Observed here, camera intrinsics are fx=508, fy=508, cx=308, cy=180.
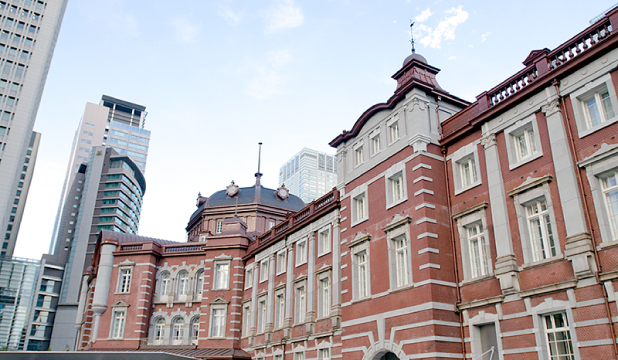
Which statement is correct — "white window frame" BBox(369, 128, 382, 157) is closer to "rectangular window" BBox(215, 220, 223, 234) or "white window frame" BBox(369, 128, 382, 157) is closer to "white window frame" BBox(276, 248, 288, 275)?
"white window frame" BBox(276, 248, 288, 275)

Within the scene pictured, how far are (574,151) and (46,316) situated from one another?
4314 inches

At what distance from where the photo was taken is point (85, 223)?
→ 339 ft

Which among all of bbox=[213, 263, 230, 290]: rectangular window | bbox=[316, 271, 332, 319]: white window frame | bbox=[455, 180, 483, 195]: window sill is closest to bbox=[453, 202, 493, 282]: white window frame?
bbox=[455, 180, 483, 195]: window sill

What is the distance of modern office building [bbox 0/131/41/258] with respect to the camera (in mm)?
125375

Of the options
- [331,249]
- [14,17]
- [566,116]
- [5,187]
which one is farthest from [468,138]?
[14,17]

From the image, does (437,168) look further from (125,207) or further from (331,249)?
(125,207)

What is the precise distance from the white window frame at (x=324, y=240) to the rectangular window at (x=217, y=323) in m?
13.1

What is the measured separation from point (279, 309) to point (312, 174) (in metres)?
147

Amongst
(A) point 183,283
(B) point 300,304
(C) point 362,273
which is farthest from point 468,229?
(A) point 183,283

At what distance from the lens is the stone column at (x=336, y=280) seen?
87.1 ft

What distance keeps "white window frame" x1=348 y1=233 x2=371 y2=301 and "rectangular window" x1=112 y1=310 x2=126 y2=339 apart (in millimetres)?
23825

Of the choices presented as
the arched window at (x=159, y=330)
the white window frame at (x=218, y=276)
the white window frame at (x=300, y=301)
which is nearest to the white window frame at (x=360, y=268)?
the white window frame at (x=300, y=301)

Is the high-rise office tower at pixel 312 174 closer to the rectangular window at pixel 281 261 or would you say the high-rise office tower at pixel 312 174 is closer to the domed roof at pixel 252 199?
the domed roof at pixel 252 199

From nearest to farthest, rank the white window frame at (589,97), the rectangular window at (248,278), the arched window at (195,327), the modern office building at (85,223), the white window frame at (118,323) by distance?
the white window frame at (589,97), the rectangular window at (248,278), the white window frame at (118,323), the arched window at (195,327), the modern office building at (85,223)
